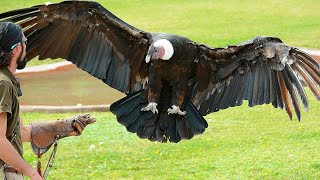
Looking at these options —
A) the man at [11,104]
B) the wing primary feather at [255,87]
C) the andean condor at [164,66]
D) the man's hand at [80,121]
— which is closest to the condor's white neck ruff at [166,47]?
the andean condor at [164,66]

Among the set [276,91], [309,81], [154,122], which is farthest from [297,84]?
[154,122]

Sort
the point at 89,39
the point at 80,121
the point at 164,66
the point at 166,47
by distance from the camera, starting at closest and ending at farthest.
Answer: the point at 80,121, the point at 166,47, the point at 164,66, the point at 89,39

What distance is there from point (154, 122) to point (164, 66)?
514mm

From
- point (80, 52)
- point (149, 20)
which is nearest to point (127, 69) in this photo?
point (80, 52)

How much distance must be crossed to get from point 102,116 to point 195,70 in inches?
160

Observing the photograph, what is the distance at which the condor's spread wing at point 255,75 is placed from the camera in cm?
706

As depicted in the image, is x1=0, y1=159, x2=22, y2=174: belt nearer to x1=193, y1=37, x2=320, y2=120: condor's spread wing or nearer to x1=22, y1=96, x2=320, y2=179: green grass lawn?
x1=193, y1=37, x2=320, y2=120: condor's spread wing

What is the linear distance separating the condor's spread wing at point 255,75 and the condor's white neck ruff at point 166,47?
1.39ft

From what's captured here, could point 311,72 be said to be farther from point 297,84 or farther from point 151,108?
point 151,108

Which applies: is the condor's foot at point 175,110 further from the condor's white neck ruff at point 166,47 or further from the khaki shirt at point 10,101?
the khaki shirt at point 10,101

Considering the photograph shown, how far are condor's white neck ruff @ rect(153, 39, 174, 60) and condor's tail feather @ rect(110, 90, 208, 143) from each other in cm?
50

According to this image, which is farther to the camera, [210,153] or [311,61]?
[210,153]

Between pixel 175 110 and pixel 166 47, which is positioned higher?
pixel 166 47

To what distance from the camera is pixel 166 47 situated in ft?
22.8
